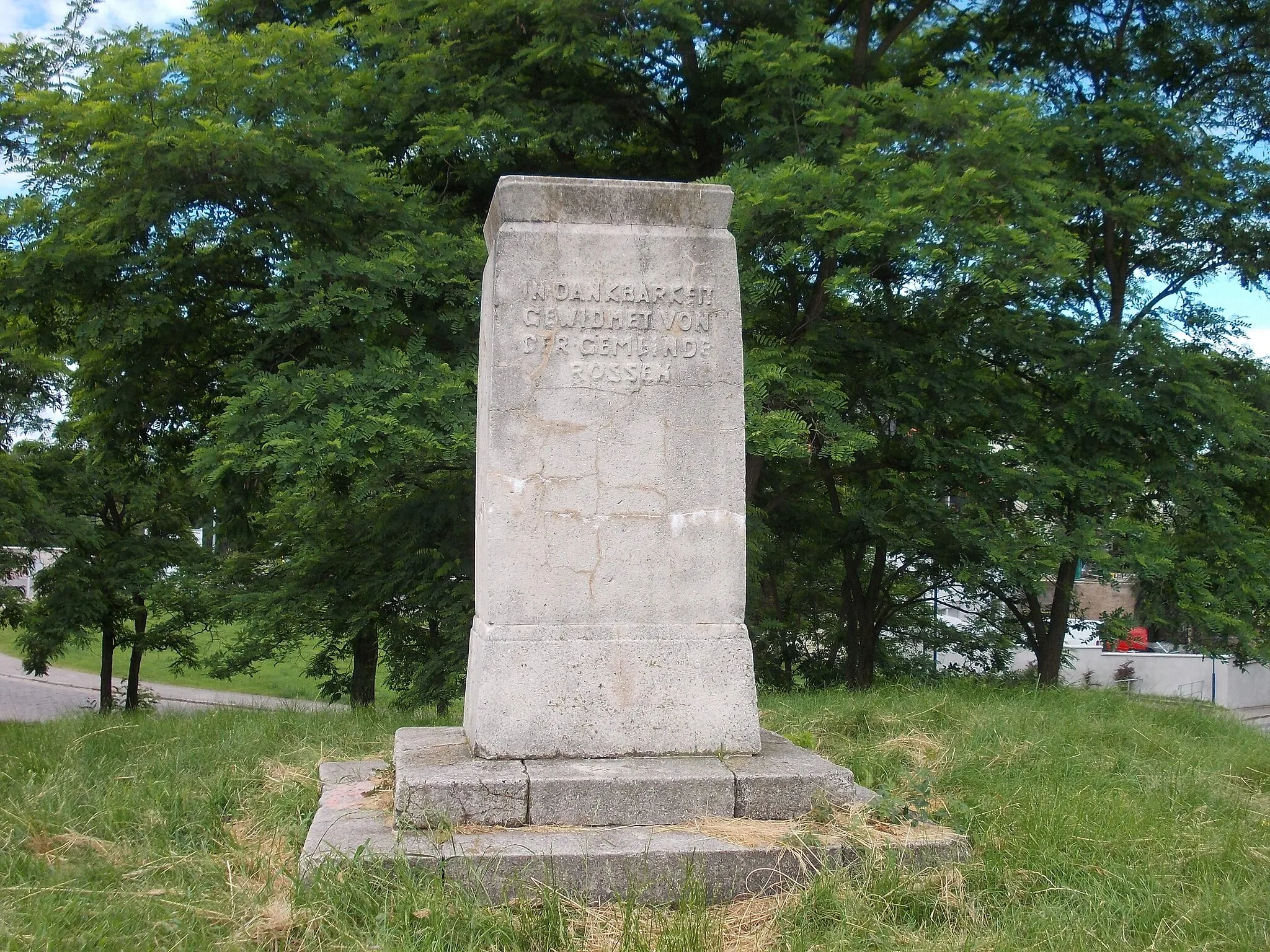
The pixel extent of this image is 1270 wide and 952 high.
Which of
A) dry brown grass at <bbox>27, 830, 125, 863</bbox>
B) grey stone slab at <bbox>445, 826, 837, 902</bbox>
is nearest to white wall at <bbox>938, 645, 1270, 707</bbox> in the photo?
grey stone slab at <bbox>445, 826, 837, 902</bbox>

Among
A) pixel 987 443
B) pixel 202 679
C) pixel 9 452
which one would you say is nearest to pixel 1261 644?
pixel 987 443

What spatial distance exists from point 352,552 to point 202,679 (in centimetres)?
1365

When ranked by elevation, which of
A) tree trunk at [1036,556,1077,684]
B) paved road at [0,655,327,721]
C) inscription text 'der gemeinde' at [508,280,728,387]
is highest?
inscription text 'der gemeinde' at [508,280,728,387]

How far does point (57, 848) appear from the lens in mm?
4508

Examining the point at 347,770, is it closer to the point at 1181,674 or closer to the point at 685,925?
the point at 685,925

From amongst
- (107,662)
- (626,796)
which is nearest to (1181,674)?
→ (107,662)

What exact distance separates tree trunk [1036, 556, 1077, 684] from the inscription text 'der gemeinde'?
8.28m

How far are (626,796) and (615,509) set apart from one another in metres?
1.13

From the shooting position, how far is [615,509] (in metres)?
4.84

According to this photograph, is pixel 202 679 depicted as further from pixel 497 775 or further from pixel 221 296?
pixel 497 775

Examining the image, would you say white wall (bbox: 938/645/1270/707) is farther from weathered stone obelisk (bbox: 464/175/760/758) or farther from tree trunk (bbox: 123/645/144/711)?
weathered stone obelisk (bbox: 464/175/760/758)

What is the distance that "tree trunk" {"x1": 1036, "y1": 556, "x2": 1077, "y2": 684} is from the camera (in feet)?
40.4

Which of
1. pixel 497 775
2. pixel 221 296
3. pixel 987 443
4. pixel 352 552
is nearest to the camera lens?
pixel 497 775

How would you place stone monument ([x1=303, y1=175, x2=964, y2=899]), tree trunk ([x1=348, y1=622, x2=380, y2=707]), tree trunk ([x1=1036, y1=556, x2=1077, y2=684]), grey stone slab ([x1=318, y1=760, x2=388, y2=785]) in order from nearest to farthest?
1. stone monument ([x1=303, y1=175, x2=964, y2=899])
2. grey stone slab ([x1=318, y1=760, x2=388, y2=785])
3. tree trunk ([x1=1036, y1=556, x2=1077, y2=684])
4. tree trunk ([x1=348, y1=622, x2=380, y2=707])
